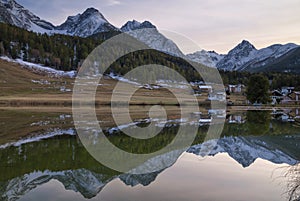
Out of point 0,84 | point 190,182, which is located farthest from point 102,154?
point 0,84

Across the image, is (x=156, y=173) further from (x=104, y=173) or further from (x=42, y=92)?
(x=42, y=92)

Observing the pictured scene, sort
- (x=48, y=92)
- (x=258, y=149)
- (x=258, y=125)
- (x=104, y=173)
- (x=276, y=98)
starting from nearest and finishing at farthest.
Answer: (x=104, y=173)
(x=258, y=149)
(x=258, y=125)
(x=48, y=92)
(x=276, y=98)

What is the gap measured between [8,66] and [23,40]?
30966mm

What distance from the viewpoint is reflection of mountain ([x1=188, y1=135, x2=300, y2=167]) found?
18812 millimetres

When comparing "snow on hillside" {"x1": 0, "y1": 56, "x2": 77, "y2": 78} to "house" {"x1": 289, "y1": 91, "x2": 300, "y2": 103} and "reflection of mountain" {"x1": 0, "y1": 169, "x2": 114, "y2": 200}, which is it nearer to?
"house" {"x1": 289, "y1": 91, "x2": 300, "y2": 103}

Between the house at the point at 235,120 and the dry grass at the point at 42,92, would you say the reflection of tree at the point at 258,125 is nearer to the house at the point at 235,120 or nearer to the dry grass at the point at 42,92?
the house at the point at 235,120

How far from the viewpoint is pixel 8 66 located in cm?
13200

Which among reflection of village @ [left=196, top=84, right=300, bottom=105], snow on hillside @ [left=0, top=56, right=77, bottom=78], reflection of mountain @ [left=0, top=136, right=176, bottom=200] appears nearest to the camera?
reflection of mountain @ [left=0, top=136, right=176, bottom=200]

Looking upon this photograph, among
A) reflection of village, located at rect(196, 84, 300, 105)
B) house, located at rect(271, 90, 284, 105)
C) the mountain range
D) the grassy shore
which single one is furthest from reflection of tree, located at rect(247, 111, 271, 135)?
house, located at rect(271, 90, 284, 105)

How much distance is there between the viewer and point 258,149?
73.1ft

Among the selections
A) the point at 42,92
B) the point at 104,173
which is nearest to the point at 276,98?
the point at 42,92

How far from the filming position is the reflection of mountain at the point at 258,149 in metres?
18.8

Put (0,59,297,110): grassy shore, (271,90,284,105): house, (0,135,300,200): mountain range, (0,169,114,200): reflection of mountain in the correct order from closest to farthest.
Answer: (0,169,114,200): reflection of mountain, (0,135,300,200): mountain range, (0,59,297,110): grassy shore, (271,90,284,105): house

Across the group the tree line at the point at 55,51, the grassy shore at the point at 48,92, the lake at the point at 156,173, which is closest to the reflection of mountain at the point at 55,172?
the lake at the point at 156,173
